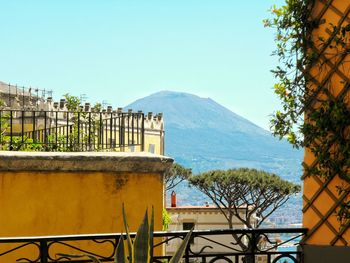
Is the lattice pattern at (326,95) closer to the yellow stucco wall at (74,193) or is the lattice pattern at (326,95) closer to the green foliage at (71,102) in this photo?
the yellow stucco wall at (74,193)

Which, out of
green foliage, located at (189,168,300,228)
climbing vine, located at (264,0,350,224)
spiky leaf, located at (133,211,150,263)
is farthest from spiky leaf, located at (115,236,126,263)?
green foliage, located at (189,168,300,228)

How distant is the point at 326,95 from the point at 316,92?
0.31 feet

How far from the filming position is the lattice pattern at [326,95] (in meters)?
4.56

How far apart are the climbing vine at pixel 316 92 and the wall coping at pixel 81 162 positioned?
4.47 ft

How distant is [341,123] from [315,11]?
2.86 feet

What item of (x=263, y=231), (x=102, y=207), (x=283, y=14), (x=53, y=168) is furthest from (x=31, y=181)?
(x=283, y=14)

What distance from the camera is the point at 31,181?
6070mm

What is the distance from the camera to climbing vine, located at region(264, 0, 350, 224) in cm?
453

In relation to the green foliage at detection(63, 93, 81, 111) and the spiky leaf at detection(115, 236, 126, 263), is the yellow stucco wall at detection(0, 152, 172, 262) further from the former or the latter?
the green foliage at detection(63, 93, 81, 111)

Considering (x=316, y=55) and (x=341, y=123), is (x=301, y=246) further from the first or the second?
(x=316, y=55)

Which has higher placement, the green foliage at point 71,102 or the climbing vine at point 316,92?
the green foliage at point 71,102

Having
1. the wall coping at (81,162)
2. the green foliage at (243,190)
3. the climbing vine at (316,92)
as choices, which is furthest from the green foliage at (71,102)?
the green foliage at (243,190)

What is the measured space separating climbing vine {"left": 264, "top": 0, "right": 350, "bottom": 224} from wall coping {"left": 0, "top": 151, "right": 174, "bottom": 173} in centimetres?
136

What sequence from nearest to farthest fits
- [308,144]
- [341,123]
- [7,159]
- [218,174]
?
[341,123]
[308,144]
[7,159]
[218,174]
